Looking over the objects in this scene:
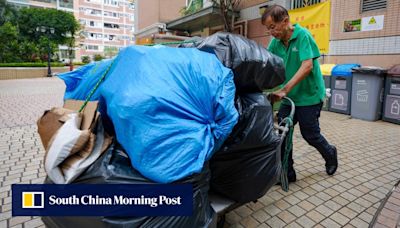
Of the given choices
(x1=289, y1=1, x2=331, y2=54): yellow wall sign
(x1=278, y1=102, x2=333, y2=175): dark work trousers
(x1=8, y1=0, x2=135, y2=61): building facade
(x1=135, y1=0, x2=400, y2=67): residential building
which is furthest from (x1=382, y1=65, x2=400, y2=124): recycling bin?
(x1=8, y1=0, x2=135, y2=61): building facade

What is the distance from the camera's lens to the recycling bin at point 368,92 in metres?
5.38

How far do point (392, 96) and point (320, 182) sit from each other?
12.1ft

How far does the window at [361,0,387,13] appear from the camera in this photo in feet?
18.4

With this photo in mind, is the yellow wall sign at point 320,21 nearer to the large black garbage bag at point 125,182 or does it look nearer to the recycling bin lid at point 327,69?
the recycling bin lid at point 327,69

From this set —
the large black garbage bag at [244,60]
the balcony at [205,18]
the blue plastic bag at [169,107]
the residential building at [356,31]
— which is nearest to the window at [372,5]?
the residential building at [356,31]

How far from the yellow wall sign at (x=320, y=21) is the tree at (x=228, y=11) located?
7.48 feet

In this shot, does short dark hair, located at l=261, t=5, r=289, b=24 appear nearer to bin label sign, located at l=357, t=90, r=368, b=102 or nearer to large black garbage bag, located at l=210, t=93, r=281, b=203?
large black garbage bag, located at l=210, t=93, r=281, b=203

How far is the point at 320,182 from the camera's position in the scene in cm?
278

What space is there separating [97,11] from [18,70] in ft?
130

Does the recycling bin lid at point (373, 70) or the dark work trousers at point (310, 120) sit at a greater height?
the recycling bin lid at point (373, 70)

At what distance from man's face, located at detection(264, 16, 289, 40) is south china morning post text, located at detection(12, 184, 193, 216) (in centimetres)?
163

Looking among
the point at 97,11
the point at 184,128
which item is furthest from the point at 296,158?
the point at 97,11

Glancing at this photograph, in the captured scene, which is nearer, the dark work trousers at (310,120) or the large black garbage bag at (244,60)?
the large black garbage bag at (244,60)

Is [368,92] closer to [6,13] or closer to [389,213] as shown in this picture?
[389,213]
